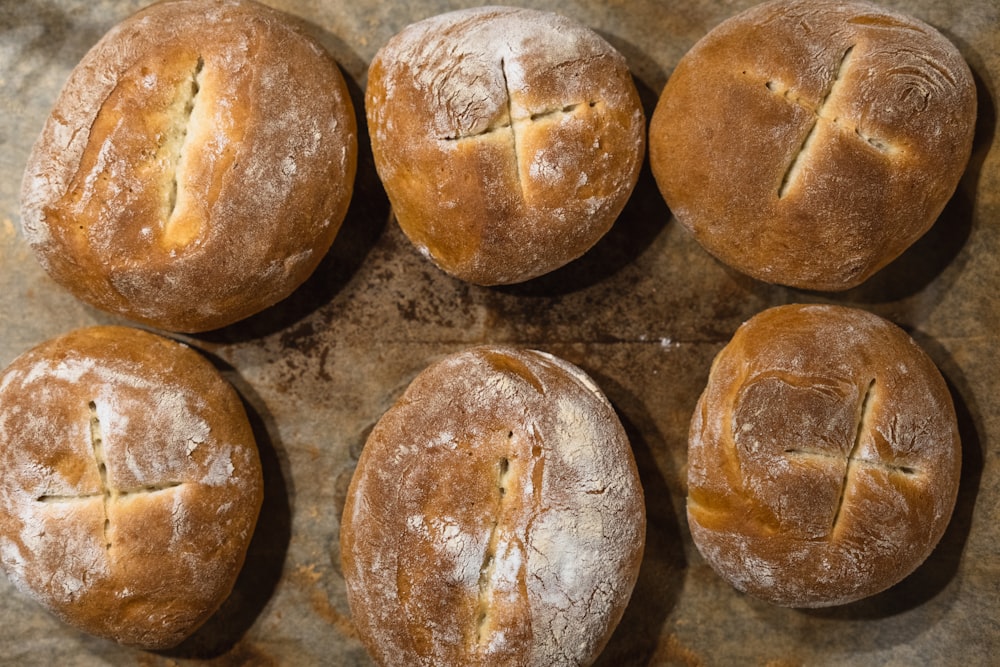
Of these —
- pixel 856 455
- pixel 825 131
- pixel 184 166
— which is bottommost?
pixel 856 455

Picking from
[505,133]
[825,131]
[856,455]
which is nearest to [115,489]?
[505,133]

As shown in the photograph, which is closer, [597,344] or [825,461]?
[825,461]

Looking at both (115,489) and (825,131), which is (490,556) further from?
(825,131)

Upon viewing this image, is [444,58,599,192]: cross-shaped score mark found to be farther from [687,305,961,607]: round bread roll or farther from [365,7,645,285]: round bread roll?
[687,305,961,607]: round bread roll

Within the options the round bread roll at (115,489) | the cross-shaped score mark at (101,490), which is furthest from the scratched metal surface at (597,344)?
the cross-shaped score mark at (101,490)

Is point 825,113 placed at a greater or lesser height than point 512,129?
lesser

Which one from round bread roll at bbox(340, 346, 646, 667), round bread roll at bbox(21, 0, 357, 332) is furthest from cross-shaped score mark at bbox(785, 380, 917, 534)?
round bread roll at bbox(21, 0, 357, 332)

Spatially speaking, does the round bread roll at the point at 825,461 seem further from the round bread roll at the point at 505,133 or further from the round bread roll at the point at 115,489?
the round bread roll at the point at 115,489
